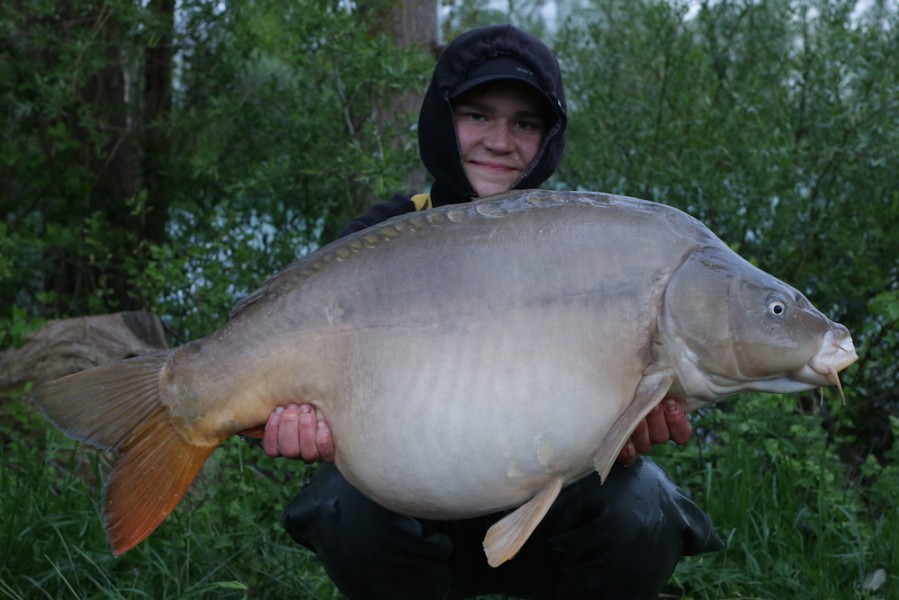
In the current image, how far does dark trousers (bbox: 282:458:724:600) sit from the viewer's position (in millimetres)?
2420

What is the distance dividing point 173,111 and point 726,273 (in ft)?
11.2

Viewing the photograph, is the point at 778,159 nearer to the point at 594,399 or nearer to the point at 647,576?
the point at 647,576

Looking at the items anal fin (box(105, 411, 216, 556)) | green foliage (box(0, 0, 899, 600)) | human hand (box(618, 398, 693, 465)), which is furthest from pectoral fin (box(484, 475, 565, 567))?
green foliage (box(0, 0, 899, 600))

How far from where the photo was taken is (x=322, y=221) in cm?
493

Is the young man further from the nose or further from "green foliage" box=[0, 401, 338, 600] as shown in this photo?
"green foliage" box=[0, 401, 338, 600]

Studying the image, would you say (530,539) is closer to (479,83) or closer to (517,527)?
(517,527)

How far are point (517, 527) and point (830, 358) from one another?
60 cm

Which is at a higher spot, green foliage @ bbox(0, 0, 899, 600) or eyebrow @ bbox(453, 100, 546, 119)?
eyebrow @ bbox(453, 100, 546, 119)

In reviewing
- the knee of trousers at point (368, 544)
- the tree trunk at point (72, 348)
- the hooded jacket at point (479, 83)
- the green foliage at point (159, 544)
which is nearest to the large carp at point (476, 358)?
the knee of trousers at point (368, 544)

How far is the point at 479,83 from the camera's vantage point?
2699mm

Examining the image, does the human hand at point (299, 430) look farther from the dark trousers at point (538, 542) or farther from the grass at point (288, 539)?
the grass at point (288, 539)

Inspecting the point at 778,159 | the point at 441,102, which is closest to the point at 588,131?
the point at 778,159

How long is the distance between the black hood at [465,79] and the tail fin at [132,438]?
962 mm

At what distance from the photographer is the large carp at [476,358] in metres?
1.99
